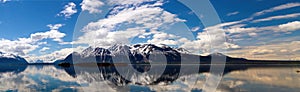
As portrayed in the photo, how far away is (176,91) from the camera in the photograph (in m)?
37.2

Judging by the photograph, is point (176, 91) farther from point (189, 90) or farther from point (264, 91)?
point (264, 91)

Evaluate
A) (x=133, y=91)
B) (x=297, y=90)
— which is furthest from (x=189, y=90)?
(x=297, y=90)

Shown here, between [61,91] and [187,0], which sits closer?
[187,0]

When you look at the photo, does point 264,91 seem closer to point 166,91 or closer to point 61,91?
point 166,91

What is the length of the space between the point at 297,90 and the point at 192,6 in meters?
23.6

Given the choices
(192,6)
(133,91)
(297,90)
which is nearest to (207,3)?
(192,6)

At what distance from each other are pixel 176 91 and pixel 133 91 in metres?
5.54

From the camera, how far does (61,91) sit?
124 ft

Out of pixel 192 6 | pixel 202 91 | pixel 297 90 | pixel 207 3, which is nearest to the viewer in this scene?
pixel 207 3

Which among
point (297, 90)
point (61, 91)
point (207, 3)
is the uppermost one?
point (207, 3)

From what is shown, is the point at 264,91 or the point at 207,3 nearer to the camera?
the point at 207,3

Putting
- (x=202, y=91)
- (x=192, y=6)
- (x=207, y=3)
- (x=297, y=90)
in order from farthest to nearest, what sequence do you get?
(x=297, y=90), (x=202, y=91), (x=192, y=6), (x=207, y=3)

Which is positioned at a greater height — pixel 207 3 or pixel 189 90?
pixel 207 3

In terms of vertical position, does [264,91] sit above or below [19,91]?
below
